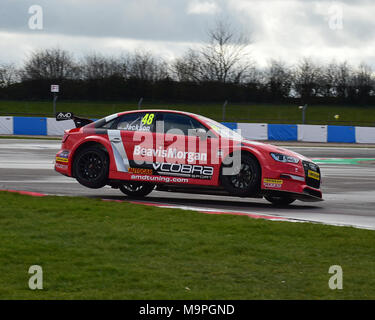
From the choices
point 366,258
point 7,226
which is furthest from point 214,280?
point 7,226

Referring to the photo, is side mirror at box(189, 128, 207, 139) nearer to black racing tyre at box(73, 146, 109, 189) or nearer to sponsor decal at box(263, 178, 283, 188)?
sponsor decal at box(263, 178, 283, 188)

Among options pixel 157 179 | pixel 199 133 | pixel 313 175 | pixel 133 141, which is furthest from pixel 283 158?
pixel 133 141

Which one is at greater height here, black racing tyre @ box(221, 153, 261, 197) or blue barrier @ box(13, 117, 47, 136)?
blue barrier @ box(13, 117, 47, 136)

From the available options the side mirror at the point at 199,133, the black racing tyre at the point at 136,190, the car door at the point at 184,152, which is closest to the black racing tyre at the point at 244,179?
the car door at the point at 184,152

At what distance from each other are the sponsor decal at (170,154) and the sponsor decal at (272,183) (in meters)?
1.01

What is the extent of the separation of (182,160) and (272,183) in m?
1.45

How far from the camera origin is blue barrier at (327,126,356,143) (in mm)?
37906

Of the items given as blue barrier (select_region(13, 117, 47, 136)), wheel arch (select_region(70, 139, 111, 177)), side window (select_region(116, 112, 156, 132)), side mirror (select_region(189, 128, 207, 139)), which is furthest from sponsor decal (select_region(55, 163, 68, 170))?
blue barrier (select_region(13, 117, 47, 136))

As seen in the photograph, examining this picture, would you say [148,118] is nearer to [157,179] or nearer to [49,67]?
[157,179]

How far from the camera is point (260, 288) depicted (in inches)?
224

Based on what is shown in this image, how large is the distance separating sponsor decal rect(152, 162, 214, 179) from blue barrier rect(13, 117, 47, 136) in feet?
89.0

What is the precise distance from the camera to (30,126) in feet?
123
